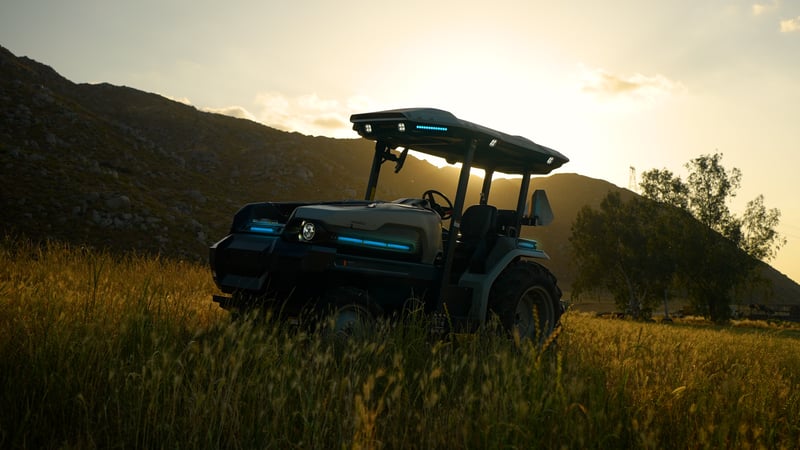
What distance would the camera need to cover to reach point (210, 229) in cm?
4034

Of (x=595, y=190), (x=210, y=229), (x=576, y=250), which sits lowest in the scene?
(x=210, y=229)

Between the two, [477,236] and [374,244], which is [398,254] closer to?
[374,244]

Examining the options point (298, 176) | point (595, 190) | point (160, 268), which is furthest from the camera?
point (595, 190)

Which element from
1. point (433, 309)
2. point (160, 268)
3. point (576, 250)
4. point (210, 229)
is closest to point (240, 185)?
point (210, 229)

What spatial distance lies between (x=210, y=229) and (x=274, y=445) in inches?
1554

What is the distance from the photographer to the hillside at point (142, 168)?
3164 centimetres

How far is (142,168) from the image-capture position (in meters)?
47.7

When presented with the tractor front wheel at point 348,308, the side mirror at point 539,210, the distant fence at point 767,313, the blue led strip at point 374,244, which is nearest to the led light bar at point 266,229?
the blue led strip at point 374,244

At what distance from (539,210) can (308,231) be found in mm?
3027

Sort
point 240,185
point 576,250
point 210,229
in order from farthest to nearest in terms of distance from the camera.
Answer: point 240,185
point 576,250
point 210,229

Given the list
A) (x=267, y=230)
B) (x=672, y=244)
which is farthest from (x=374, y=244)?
(x=672, y=244)

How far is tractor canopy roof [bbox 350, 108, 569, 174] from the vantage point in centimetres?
587

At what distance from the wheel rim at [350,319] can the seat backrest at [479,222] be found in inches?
81.2

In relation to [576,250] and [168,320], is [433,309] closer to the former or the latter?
[168,320]
